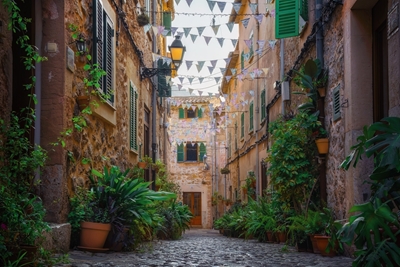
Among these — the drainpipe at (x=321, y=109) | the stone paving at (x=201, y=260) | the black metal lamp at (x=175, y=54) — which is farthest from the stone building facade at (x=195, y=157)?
the stone paving at (x=201, y=260)

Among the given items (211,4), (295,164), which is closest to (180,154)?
(211,4)

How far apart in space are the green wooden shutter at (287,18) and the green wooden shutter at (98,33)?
138 inches

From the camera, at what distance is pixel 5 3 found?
180 inches

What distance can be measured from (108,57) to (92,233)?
3113 millimetres

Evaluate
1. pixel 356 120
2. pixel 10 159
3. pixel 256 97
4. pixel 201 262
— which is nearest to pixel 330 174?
pixel 356 120

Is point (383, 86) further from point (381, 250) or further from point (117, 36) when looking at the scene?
point (117, 36)

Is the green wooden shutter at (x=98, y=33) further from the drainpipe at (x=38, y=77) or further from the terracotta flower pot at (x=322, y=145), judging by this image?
the terracotta flower pot at (x=322, y=145)

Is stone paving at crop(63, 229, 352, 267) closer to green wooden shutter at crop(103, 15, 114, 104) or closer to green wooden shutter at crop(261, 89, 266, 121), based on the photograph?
green wooden shutter at crop(103, 15, 114, 104)

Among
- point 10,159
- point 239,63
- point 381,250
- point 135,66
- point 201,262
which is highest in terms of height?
point 239,63

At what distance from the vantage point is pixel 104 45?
786 cm

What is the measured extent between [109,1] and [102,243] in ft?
13.4

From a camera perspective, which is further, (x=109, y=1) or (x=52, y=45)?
(x=109, y=1)

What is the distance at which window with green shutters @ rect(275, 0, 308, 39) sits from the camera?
953 cm

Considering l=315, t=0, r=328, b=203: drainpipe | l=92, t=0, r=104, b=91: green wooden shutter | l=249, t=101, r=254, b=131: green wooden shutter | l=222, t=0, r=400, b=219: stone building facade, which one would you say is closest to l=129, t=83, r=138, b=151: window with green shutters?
l=92, t=0, r=104, b=91: green wooden shutter
